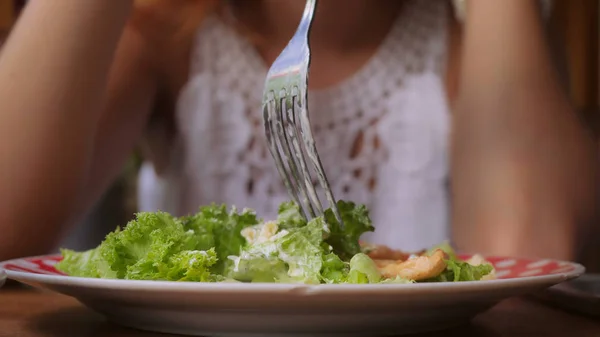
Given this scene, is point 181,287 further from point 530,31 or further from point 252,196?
point 252,196

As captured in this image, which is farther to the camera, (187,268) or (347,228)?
(347,228)

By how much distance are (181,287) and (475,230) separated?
0.87 metres

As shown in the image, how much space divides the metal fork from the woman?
0.43m

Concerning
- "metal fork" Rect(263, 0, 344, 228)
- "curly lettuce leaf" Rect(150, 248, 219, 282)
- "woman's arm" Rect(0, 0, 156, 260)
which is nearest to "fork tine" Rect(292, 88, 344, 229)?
"metal fork" Rect(263, 0, 344, 228)

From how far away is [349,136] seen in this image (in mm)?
1443

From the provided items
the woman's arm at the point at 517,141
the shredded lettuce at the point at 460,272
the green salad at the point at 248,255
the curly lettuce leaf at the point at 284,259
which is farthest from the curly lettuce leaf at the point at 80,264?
the woman's arm at the point at 517,141

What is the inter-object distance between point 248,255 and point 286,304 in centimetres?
9

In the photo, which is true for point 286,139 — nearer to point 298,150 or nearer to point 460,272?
point 298,150

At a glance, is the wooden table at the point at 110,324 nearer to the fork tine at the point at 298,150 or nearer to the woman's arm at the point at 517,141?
the fork tine at the point at 298,150

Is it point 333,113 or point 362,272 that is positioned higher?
point 333,113

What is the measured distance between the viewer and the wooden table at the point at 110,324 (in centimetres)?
44

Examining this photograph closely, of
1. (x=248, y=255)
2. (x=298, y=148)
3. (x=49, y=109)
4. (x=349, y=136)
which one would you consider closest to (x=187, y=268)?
(x=248, y=255)

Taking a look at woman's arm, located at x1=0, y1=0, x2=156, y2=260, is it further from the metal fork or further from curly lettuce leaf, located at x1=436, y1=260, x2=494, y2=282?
curly lettuce leaf, located at x1=436, y1=260, x2=494, y2=282

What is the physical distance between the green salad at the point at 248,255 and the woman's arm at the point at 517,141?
0.60m
